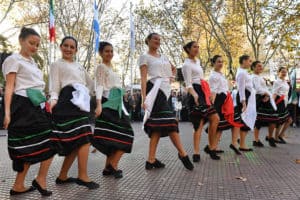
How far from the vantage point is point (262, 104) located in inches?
318

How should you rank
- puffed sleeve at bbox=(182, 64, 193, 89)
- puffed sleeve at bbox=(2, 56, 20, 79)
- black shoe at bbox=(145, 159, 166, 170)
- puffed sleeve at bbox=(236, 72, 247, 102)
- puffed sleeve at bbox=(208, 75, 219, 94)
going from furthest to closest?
puffed sleeve at bbox=(236, 72, 247, 102)
puffed sleeve at bbox=(208, 75, 219, 94)
puffed sleeve at bbox=(182, 64, 193, 89)
black shoe at bbox=(145, 159, 166, 170)
puffed sleeve at bbox=(2, 56, 20, 79)

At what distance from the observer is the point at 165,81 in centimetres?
541

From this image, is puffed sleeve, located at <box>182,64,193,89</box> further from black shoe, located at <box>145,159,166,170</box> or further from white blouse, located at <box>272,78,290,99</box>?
white blouse, located at <box>272,78,290,99</box>

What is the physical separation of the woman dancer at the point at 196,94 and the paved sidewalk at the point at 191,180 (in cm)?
59

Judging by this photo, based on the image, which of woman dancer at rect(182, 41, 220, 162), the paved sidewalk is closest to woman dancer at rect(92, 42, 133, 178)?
the paved sidewalk

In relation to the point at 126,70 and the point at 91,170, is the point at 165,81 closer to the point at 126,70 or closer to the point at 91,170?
the point at 91,170

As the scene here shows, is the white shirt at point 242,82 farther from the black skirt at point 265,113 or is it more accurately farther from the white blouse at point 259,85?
the black skirt at point 265,113

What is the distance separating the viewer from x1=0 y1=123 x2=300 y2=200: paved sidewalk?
399 cm

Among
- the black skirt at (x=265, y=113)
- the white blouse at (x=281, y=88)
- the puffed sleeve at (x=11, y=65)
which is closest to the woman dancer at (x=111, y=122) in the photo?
the puffed sleeve at (x=11, y=65)

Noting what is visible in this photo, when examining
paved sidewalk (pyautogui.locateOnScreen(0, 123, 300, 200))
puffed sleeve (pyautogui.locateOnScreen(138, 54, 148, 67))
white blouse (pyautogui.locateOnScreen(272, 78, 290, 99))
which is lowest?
paved sidewalk (pyautogui.locateOnScreen(0, 123, 300, 200))

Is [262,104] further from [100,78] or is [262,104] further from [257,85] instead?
[100,78]

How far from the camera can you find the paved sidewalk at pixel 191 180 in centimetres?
399

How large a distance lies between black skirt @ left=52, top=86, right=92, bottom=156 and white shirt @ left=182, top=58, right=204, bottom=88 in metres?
2.07

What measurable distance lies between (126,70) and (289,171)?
4035 cm
